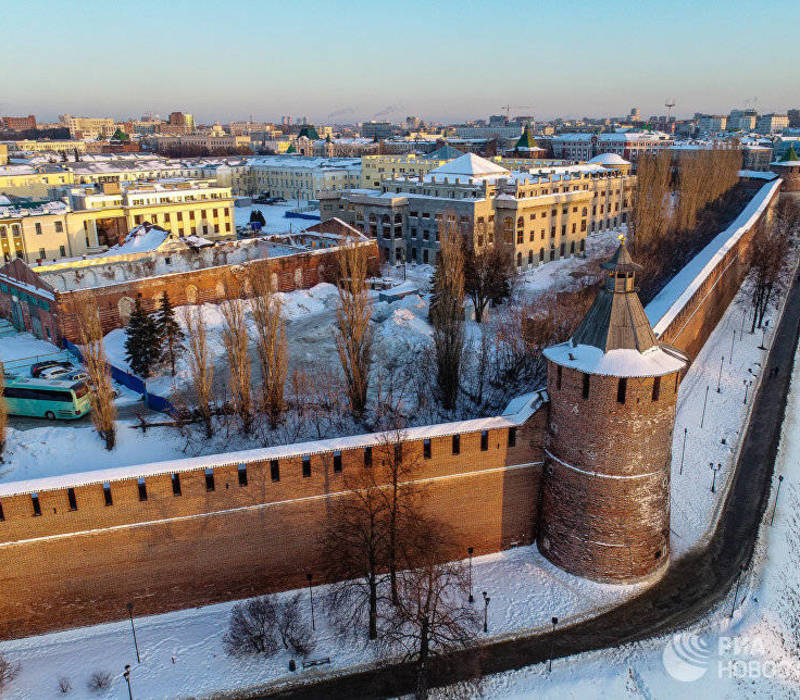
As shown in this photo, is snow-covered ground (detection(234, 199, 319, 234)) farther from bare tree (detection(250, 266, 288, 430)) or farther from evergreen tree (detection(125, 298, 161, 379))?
bare tree (detection(250, 266, 288, 430))

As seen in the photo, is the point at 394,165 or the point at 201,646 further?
the point at 394,165

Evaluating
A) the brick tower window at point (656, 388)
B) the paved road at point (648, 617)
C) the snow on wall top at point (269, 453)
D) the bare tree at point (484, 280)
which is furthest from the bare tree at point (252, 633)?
the bare tree at point (484, 280)

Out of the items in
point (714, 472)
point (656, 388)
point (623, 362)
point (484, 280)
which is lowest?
point (714, 472)

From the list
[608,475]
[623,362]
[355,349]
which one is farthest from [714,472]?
[355,349]

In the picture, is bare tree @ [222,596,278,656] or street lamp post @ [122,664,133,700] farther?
bare tree @ [222,596,278,656]

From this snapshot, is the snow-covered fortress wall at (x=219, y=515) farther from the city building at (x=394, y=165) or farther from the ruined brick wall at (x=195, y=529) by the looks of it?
the city building at (x=394, y=165)

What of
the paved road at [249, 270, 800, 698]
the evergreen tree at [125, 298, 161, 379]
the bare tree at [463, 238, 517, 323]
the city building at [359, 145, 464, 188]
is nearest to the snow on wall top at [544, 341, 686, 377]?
the paved road at [249, 270, 800, 698]

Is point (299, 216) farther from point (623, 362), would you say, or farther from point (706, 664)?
point (706, 664)
